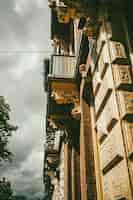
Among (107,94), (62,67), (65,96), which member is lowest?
(107,94)

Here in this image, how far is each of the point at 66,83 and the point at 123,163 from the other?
14.4 ft

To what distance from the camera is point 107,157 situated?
117 inches

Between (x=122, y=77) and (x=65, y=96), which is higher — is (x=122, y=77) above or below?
below

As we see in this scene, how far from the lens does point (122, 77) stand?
9.39ft

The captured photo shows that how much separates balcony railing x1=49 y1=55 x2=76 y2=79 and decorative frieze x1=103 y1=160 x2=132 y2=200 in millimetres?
4021

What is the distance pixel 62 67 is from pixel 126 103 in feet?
14.4

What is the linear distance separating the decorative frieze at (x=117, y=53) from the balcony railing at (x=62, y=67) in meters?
3.51

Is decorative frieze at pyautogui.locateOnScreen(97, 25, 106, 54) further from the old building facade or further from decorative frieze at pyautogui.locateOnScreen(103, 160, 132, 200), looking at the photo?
decorative frieze at pyautogui.locateOnScreen(103, 160, 132, 200)

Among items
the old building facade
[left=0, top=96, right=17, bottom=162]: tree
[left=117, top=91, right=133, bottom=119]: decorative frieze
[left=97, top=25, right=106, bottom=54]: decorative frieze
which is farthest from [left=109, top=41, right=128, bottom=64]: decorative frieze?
[left=0, top=96, right=17, bottom=162]: tree

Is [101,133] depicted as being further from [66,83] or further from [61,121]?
[61,121]

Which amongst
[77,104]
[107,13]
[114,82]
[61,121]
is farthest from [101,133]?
[61,121]

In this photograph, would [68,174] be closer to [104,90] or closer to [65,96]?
[65,96]

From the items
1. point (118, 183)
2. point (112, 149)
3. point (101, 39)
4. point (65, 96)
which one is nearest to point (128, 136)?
point (112, 149)

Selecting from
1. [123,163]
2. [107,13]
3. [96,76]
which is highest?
[107,13]
